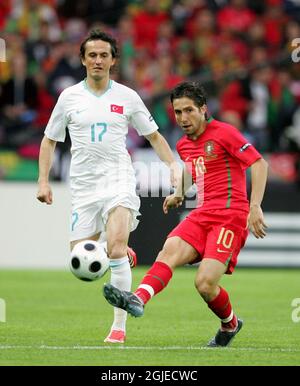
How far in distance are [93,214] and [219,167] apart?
Answer: 3.63ft

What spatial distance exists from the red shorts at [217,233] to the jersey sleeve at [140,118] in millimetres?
913

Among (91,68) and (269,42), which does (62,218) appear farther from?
(91,68)

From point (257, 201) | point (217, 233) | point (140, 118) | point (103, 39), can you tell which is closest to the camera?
point (257, 201)

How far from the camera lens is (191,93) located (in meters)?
8.73

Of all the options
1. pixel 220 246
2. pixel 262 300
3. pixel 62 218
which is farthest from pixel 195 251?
pixel 62 218

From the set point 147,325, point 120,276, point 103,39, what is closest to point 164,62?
point 147,325

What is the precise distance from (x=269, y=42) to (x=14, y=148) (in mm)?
5509

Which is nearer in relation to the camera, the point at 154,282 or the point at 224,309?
the point at 154,282

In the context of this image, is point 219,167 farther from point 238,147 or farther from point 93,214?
point 93,214

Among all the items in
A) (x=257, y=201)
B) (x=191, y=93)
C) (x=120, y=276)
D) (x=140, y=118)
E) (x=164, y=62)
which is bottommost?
(x=120, y=276)

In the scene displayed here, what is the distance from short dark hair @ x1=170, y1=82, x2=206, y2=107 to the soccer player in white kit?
20.4 inches

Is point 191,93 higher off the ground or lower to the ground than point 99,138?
higher

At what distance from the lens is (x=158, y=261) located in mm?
8617

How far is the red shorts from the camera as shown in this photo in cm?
862
